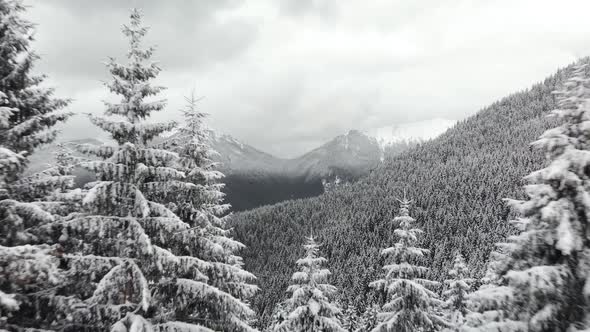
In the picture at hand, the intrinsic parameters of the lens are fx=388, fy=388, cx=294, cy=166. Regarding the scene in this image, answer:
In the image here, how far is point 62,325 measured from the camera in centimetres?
975

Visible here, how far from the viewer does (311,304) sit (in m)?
20.4

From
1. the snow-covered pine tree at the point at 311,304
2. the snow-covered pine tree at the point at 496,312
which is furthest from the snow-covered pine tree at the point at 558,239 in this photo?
the snow-covered pine tree at the point at 311,304

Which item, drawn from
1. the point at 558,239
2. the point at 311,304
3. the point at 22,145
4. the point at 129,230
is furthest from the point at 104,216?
the point at 311,304

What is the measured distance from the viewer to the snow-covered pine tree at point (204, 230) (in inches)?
460

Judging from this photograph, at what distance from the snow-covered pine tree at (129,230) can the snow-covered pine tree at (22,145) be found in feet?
2.59

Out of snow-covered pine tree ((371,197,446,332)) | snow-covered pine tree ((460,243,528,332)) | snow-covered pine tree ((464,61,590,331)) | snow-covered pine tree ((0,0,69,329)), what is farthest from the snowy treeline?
snow-covered pine tree ((371,197,446,332))

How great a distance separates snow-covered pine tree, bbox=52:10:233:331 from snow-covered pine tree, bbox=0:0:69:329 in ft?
2.59

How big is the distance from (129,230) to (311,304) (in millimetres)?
13005

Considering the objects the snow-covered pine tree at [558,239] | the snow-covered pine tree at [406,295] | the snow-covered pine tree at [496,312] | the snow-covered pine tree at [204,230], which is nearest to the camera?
the snow-covered pine tree at [558,239]

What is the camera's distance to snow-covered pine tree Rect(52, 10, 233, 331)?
9445 mm

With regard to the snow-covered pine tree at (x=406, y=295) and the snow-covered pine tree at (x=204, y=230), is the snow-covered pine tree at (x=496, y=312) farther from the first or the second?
the snow-covered pine tree at (x=406, y=295)

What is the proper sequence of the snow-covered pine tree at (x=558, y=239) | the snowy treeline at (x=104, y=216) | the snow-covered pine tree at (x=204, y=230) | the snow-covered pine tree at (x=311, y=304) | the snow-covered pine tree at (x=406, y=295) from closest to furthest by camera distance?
the snow-covered pine tree at (x=558, y=239)
the snowy treeline at (x=104, y=216)
the snow-covered pine tree at (x=204, y=230)
the snow-covered pine tree at (x=406, y=295)
the snow-covered pine tree at (x=311, y=304)

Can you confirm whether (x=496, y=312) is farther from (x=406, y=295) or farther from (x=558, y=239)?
(x=406, y=295)

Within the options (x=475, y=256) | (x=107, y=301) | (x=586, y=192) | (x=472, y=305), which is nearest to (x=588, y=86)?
(x=586, y=192)
